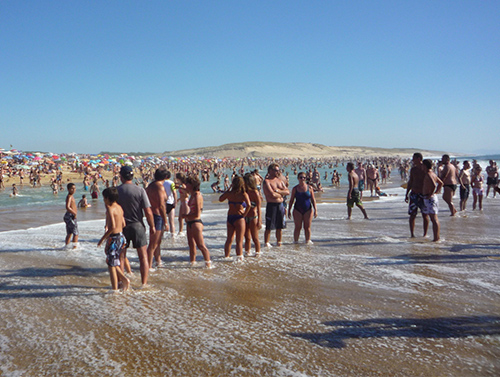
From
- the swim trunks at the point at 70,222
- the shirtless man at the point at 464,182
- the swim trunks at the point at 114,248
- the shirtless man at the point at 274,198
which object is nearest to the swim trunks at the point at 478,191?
the shirtless man at the point at 464,182

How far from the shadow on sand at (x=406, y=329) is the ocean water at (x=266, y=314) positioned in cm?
2

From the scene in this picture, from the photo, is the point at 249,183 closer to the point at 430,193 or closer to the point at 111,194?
the point at 111,194

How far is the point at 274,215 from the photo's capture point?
24.4ft

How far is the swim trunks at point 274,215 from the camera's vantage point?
292 inches

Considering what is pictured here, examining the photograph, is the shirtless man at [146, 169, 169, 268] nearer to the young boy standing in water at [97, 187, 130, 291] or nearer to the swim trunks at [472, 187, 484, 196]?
the young boy standing in water at [97, 187, 130, 291]

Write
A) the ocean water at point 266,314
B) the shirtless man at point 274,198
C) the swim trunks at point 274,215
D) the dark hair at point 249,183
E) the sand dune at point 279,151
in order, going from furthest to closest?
1. the sand dune at point 279,151
2. the swim trunks at point 274,215
3. the shirtless man at point 274,198
4. the dark hair at point 249,183
5. the ocean water at point 266,314

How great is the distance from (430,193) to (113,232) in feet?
18.7

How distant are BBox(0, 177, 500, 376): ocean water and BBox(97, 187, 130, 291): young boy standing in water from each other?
1.44 ft

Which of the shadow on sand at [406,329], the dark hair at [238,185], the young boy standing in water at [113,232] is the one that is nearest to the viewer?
the shadow on sand at [406,329]

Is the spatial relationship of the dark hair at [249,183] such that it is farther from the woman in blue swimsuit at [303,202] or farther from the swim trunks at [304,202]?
the swim trunks at [304,202]

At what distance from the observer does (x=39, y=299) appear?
493cm

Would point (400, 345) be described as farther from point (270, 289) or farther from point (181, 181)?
point (181, 181)

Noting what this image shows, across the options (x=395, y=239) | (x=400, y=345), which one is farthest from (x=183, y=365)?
(x=395, y=239)

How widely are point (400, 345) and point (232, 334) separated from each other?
1.47 m
